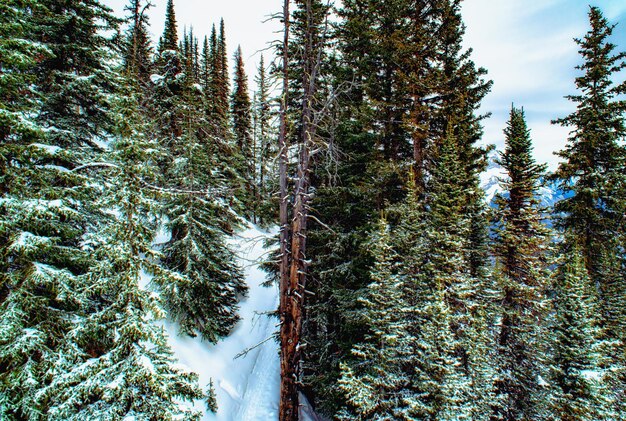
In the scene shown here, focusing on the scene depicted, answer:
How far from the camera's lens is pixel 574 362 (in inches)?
456

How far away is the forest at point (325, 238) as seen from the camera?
22.6 feet

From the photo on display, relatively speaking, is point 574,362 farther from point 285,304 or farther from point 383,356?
point 285,304

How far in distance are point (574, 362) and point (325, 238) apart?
10.9 metres

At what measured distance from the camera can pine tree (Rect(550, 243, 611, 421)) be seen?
10836mm

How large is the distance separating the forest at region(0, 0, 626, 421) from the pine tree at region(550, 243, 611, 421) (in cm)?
7

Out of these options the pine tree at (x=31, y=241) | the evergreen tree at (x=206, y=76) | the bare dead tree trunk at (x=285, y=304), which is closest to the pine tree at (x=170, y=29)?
the evergreen tree at (x=206, y=76)

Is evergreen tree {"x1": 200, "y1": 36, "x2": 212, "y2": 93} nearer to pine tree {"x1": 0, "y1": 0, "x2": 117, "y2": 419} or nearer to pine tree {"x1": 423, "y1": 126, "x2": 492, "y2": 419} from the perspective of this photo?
pine tree {"x1": 0, "y1": 0, "x2": 117, "y2": 419}

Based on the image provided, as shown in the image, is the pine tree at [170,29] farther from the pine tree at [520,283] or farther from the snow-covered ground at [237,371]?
the pine tree at [520,283]

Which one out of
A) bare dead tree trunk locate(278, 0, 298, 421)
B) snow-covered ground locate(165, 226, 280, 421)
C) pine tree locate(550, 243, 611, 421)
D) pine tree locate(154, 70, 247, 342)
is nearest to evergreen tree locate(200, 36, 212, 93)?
pine tree locate(154, 70, 247, 342)

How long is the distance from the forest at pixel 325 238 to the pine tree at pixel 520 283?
0.10 m

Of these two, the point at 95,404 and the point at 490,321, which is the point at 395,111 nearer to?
the point at 490,321

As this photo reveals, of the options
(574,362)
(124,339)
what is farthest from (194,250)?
(574,362)

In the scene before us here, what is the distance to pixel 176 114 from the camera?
796 inches

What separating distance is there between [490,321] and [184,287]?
14.3m
